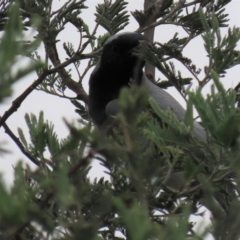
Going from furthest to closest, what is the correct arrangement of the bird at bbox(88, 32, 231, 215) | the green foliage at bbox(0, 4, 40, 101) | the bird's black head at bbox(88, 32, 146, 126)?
the bird's black head at bbox(88, 32, 146, 126) < the bird at bbox(88, 32, 231, 215) < the green foliage at bbox(0, 4, 40, 101)

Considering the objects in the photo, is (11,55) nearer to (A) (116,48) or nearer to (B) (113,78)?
(A) (116,48)

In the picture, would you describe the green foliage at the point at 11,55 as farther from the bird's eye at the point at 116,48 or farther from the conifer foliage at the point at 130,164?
the bird's eye at the point at 116,48

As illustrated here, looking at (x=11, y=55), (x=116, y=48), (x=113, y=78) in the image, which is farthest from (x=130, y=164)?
(x=113, y=78)

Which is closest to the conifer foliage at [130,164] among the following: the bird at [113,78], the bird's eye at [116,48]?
the bird at [113,78]

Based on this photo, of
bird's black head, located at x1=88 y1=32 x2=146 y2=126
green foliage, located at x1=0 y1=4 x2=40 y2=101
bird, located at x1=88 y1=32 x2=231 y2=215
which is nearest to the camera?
green foliage, located at x1=0 y1=4 x2=40 y2=101

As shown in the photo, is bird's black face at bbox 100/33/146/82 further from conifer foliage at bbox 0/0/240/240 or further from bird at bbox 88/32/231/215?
conifer foliage at bbox 0/0/240/240

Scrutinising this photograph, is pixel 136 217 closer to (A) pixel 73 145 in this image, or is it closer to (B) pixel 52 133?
(A) pixel 73 145

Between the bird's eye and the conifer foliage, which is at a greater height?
the bird's eye

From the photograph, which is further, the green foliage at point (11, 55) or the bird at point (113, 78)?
the bird at point (113, 78)

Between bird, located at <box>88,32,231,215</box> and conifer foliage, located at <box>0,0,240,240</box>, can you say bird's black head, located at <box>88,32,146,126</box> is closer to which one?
bird, located at <box>88,32,231,215</box>

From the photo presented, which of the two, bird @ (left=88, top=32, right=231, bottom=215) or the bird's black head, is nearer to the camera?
bird @ (left=88, top=32, right=231, bottom=215)

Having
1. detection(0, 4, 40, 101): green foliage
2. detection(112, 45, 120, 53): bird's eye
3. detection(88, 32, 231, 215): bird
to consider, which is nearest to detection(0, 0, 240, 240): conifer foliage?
detection(0, 4, 40, 101): green foliage

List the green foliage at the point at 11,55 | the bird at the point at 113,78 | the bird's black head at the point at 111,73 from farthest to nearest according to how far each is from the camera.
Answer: the bird's black head at the point at 111,73 → the bird at the point at 113,78 → the green foliage at the point at 11,55

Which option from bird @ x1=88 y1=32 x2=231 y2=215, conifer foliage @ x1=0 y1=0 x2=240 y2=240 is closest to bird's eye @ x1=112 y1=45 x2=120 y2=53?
bird @ x1=88 y1=32 x2=231 y2=215
